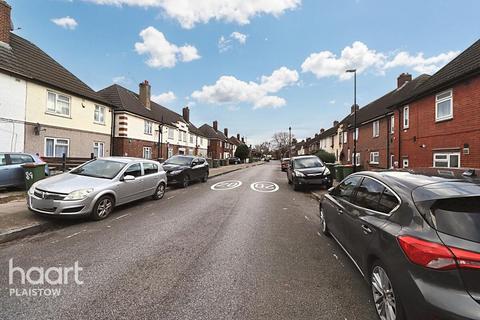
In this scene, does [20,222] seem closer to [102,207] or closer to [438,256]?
[102,207]

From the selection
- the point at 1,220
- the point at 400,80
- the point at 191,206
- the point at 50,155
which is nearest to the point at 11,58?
the point at 50,155

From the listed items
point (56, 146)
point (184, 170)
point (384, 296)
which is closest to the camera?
point (384, 296)

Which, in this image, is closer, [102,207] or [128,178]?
[102,207]

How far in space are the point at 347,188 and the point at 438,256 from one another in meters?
2.33

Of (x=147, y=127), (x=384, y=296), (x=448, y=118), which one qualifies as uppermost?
(x=147, y=127)

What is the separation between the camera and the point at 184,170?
12789 mm

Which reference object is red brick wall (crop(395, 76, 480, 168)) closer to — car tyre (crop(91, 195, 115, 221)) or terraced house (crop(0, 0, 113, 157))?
car tyre (crop(91, 195, 115, 221))

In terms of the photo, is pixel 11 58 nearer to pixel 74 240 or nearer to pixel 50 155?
pixel 50 155

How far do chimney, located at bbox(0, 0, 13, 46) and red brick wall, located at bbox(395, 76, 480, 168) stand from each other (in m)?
24.0

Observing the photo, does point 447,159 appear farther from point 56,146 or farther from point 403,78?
point 56,146

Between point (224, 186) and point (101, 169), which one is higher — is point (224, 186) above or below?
below

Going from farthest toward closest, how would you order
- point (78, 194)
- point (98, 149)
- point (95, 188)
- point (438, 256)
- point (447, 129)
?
point (98, 149), point (447, 129), point (95, 188), point (78, 194), point (438, 256)

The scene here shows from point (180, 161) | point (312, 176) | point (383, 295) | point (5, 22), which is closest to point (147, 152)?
point (180, 161)

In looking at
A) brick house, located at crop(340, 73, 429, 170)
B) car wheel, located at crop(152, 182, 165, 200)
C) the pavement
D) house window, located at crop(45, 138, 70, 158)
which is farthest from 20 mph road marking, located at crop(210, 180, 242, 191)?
house window, located at crop(45, 138, 70, 158)
